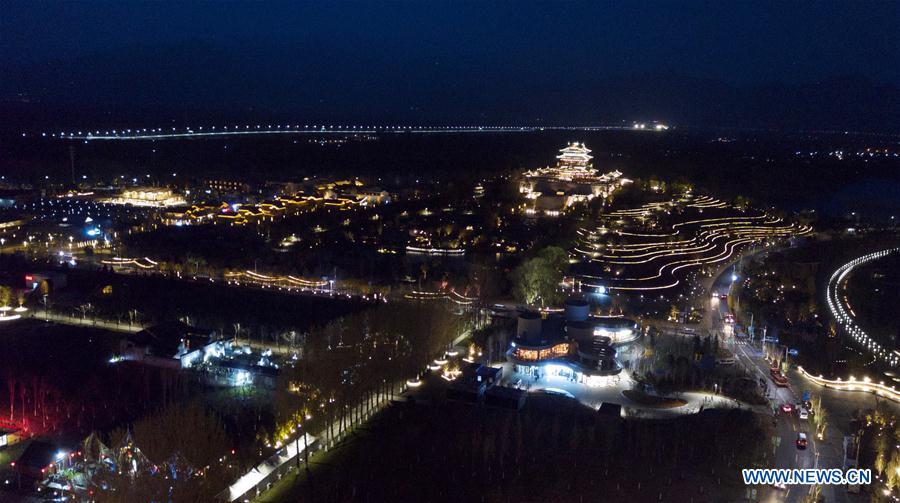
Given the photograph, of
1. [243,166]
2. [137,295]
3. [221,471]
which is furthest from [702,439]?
[243,166]

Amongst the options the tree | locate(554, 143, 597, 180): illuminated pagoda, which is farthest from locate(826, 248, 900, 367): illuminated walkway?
locate(554, 143, 597, 180): illuminated pagoda

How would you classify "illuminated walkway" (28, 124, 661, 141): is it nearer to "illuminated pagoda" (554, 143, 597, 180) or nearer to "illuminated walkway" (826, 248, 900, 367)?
→ "illuminated pagoda" (554, 143, 597, 180)

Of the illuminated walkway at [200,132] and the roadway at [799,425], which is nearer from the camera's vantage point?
the roadway at [799,425]

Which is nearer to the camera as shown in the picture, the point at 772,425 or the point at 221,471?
the point at 221,471

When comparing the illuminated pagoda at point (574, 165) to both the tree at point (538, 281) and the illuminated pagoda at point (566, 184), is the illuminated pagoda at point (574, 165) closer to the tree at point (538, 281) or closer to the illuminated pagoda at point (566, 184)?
the illuminated pagoda at point (566, 184)

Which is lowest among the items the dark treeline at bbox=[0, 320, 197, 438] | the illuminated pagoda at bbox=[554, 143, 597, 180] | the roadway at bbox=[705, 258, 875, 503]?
the dark treeline at bbox=[0, 320, 197, 438]

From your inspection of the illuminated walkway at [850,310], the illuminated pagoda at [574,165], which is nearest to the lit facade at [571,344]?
the illuminated walkway at [850,310]

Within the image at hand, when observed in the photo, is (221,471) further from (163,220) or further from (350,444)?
(163,220)

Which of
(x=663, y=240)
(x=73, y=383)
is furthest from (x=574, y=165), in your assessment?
(x=73, y=383)

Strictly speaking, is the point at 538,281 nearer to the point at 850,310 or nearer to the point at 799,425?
the point at 799,425

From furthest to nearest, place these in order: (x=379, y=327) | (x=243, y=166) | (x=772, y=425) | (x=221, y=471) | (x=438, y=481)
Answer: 1. (x=243, y=166)
2. (x=379, y=327)
3. (x=772, y=425)
4. (x=438, y=481)
5. (x=221, y=471)

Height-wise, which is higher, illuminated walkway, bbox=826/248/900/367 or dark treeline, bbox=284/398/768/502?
illuminated walkway, bbox=826/248/900/367
